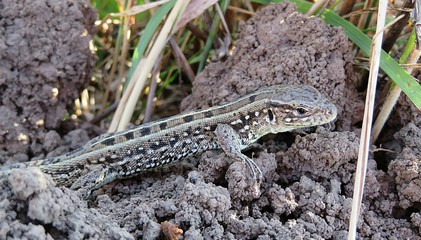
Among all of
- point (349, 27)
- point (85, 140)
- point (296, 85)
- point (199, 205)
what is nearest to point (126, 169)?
point (85, 140)

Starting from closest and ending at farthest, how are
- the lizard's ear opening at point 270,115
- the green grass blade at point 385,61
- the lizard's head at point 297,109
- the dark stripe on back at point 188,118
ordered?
the green grass blade at point 385,61 → the lizard's head at point 297,109 → the lizard's ear opening at point 270,115 → the dark stripe on back at point 188,118

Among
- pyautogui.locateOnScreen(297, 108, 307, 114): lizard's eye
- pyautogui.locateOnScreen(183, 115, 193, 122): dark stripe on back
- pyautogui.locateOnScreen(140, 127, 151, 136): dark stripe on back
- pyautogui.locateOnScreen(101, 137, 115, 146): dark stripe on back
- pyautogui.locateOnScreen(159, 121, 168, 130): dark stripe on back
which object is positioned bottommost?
pyautogui.locateOnScreen(101, 137, 115, 146): dark stripe on back

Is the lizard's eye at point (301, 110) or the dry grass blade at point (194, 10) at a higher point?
the dry grass blade at point (194, 10)

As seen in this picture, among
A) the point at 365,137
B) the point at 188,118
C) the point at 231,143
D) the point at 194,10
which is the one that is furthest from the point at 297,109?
the point at 194,10

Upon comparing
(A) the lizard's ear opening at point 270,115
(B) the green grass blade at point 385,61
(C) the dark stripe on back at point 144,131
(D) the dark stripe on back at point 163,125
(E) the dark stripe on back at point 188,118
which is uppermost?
(B) the green grass blade at point 385,61

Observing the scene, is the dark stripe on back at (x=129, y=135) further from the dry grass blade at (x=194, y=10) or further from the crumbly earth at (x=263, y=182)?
the dry grass blade at (x=194, y=10)

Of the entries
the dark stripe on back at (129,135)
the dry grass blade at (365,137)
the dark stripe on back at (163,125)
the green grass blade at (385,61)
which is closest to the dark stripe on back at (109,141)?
the dark stripe on back at (129,135)

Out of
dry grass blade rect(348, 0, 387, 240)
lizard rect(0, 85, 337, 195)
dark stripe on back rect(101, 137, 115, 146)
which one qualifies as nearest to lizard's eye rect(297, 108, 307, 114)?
lizard rect(0, 85, 337, 195)

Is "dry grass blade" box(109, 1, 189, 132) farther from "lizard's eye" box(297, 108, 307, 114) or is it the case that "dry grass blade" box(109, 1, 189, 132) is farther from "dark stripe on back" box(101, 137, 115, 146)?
"lizard's eye" box(297, 108, 307, 114)
